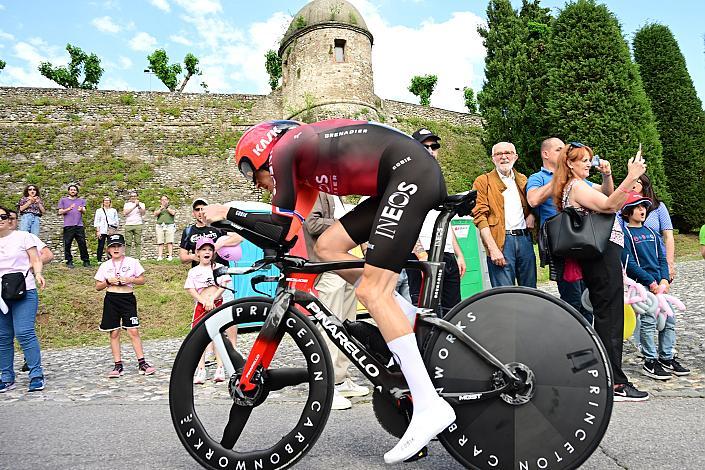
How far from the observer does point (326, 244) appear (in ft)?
10.2

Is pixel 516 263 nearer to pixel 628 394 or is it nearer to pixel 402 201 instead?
pixel 628 394

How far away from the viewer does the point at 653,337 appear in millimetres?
5195

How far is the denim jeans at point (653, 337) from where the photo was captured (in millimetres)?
5148

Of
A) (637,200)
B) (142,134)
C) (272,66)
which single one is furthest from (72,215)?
(272,66)

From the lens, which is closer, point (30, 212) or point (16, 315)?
point (16, 315)

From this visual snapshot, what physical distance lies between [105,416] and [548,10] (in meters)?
29.4

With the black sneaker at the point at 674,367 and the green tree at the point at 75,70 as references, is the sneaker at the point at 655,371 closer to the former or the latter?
the black sneaker at the point at 674,367

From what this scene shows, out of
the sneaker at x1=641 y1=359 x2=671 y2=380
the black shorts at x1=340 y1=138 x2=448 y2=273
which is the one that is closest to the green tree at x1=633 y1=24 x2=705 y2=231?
the sneaker at x1=641 y1=359 x2=671 y2=380

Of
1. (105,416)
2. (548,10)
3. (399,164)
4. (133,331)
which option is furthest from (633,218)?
(548,10)

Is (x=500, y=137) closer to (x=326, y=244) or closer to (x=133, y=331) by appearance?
(x=133, y=331)

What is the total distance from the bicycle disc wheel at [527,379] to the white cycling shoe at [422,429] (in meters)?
0.13

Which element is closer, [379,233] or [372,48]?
[379,233]

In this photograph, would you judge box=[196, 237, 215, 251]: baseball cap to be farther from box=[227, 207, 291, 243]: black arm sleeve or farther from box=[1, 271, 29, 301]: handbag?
box=[227, 207, 291, 243]: black arm sleeve

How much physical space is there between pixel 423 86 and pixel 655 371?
7234 centimetres
